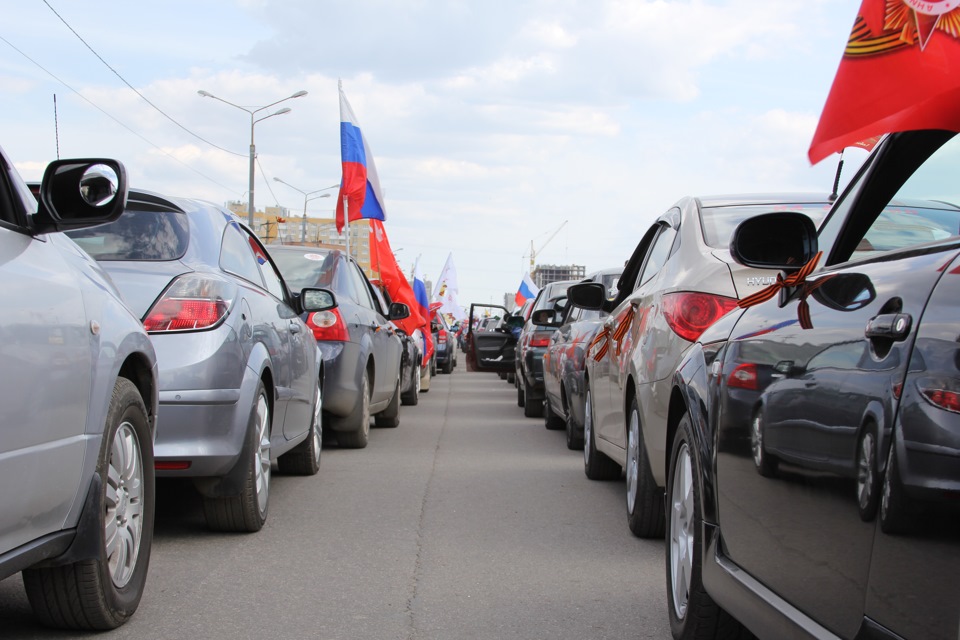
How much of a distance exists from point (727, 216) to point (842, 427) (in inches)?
152

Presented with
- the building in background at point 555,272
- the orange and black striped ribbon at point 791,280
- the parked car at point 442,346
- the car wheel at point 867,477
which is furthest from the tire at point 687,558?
the building in background at point 555,272

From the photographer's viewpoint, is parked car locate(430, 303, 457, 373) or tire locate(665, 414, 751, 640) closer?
tire locate(665, 414, 751, 640)

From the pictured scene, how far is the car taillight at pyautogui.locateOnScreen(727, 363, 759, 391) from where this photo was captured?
3189 mm

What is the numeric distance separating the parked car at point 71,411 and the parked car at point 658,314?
89.9 inches

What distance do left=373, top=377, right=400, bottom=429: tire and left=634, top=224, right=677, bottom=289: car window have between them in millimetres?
5983

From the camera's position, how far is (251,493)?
595 centimetres

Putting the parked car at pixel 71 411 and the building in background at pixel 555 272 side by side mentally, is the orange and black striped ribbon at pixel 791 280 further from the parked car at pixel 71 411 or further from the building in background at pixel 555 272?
the building in background at pixel 555 272

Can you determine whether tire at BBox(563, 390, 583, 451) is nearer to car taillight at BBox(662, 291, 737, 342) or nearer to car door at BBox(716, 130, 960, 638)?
car taillight at BBox(662, 291, 737, 342)

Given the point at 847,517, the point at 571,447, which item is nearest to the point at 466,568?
the point at 847,517

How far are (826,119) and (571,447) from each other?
27.2ft

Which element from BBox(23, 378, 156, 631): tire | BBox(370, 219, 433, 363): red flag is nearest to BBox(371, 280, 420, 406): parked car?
BBox(370, 219, 433, 363): red flag

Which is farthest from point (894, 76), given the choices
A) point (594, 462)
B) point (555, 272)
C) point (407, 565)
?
point (555, 272)

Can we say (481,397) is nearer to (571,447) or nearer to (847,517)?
(571,447)

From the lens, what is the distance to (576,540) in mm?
6211
